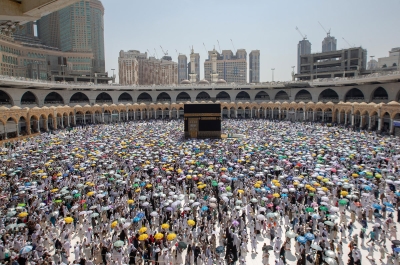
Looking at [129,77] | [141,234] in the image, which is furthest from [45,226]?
[129,77]

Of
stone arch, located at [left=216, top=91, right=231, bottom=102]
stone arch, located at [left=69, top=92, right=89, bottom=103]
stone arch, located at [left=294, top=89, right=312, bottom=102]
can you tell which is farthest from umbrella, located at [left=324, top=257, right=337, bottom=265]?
stone arch, located at [left=216, top=91, right=231, bottom=102]

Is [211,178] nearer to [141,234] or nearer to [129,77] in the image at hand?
[141,234]

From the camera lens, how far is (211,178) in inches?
637

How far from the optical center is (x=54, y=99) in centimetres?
5188

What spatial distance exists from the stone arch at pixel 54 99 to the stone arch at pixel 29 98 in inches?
111

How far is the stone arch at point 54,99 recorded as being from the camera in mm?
50231

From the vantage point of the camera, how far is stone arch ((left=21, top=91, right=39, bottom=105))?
4519cm

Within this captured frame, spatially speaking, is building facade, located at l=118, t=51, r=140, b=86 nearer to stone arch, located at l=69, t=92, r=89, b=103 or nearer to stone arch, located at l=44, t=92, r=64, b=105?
stone arch, located at l=69, t=92, r=89, b=103

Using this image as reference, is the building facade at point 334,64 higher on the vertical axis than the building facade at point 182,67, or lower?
lower

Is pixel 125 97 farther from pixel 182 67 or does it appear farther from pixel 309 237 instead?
pixel 182 67

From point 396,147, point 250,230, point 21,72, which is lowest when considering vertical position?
point 250,230

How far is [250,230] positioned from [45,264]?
731 cm

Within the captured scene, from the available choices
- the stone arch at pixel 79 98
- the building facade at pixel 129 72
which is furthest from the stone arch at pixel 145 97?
the building facade at pixel 129 72

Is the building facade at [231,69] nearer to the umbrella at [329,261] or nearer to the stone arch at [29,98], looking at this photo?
the stone arch at [29,98]
